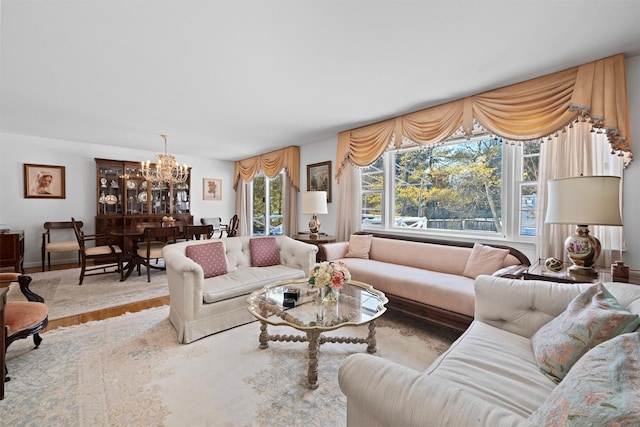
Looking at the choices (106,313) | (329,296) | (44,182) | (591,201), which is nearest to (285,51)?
(329,296)

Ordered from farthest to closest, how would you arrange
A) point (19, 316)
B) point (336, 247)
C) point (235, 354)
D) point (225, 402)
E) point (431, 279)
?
point (336, 247)
point (431, 279)
point (235, 354)
point (19, 316)
point (225, 402)

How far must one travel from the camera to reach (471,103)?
2885 millimetres

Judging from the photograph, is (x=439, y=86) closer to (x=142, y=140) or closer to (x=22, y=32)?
(x=22, y=32)

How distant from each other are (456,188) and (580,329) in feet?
8.16

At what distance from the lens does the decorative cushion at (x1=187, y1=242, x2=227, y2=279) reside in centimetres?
283

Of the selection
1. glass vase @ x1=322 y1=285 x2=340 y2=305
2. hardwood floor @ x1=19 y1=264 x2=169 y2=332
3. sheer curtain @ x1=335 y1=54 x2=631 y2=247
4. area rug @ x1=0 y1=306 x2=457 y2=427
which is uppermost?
sheer curtain @ x1=335 y1=54 x2=631 y2=247

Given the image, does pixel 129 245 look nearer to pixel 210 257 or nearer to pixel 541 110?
pixel 210 257

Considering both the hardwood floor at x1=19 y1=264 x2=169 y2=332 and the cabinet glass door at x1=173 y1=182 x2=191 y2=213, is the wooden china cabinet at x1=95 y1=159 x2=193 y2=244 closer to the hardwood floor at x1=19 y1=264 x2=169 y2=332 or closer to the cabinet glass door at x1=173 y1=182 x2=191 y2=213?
the cabinet glass door at x1=173 y1=182 x2=191 y2=213

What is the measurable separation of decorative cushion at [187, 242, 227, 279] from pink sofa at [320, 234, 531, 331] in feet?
4.37

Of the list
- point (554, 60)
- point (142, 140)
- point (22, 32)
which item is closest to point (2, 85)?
point (22, 32)

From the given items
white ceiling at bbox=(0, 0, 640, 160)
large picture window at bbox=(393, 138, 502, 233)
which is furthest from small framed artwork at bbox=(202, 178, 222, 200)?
large picture window at bbox=(393, 138, 502, 233)

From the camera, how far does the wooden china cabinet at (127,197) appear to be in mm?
5496

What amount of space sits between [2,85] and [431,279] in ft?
15.6

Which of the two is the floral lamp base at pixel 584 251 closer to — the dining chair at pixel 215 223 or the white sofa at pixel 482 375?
the white sofa at pixel 482 375
